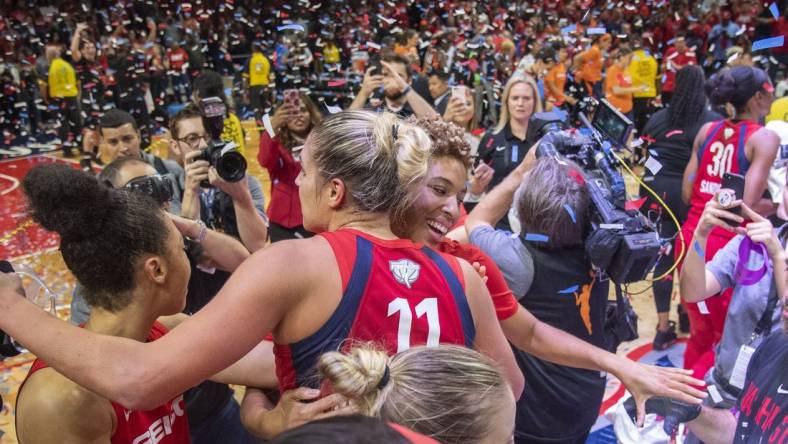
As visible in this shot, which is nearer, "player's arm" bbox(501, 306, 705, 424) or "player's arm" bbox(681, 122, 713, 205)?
"player's arm" bbox(501, 306, 705, 424)

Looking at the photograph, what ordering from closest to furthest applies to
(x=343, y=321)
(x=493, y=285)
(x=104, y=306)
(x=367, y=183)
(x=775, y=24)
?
(x=343, y=321) < (x=367, y=183) < (x=104, y=306) < (x=493, y=285) < (x=775, y=24)

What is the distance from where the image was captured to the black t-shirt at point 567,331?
7.95ft

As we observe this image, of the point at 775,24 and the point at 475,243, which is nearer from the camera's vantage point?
the point at 475,243

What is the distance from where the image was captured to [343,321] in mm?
1474

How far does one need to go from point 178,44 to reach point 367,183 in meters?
13.8

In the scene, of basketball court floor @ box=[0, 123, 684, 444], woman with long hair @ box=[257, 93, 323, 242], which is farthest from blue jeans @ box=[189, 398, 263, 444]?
woman with long hair @ box=[257, 93, 323, 242]

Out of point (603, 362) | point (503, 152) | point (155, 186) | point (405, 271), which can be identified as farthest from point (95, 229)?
point (503, 152)

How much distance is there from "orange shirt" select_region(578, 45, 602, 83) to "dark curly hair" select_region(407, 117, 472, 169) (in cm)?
959

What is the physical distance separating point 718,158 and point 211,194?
9.02 ft

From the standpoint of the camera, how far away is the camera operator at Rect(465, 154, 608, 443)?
2.39m

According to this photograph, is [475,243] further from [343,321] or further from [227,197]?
[227,197]

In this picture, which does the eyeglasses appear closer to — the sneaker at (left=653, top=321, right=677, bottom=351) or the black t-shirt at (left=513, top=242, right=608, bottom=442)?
the black t-shirt at (left=513, top=242, right=608, bottom=442)

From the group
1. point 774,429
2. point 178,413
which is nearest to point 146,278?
point 178,413

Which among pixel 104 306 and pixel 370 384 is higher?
pixel 370 384
